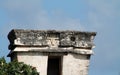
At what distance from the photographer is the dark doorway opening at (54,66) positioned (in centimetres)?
1573

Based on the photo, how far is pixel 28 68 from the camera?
1402cm

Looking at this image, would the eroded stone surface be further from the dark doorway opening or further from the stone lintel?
the dark doorway opening

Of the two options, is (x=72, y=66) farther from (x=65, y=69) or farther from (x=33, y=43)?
(x=33, y=43)

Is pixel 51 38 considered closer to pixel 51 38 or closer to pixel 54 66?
pixel 51 38

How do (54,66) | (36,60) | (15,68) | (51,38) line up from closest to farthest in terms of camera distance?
(15,68), (36,60), (51,38), (54,66)

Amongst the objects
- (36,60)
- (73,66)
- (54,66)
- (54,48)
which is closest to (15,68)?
(36,60)

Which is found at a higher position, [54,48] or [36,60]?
[54,48]

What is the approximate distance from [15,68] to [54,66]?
7.34 feet

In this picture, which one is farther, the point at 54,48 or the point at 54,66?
the point at 54,66

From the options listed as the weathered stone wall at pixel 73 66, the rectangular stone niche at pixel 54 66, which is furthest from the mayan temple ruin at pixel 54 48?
the rectangular stone niche at pixel 54 66

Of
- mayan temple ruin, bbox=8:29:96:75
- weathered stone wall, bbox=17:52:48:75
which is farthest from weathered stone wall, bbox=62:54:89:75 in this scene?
weathered stone wall, bbox=17:52:48:75

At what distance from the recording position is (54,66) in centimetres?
1593

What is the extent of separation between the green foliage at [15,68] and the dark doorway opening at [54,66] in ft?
5.58

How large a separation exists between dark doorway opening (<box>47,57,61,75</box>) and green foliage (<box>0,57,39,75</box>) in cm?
170
